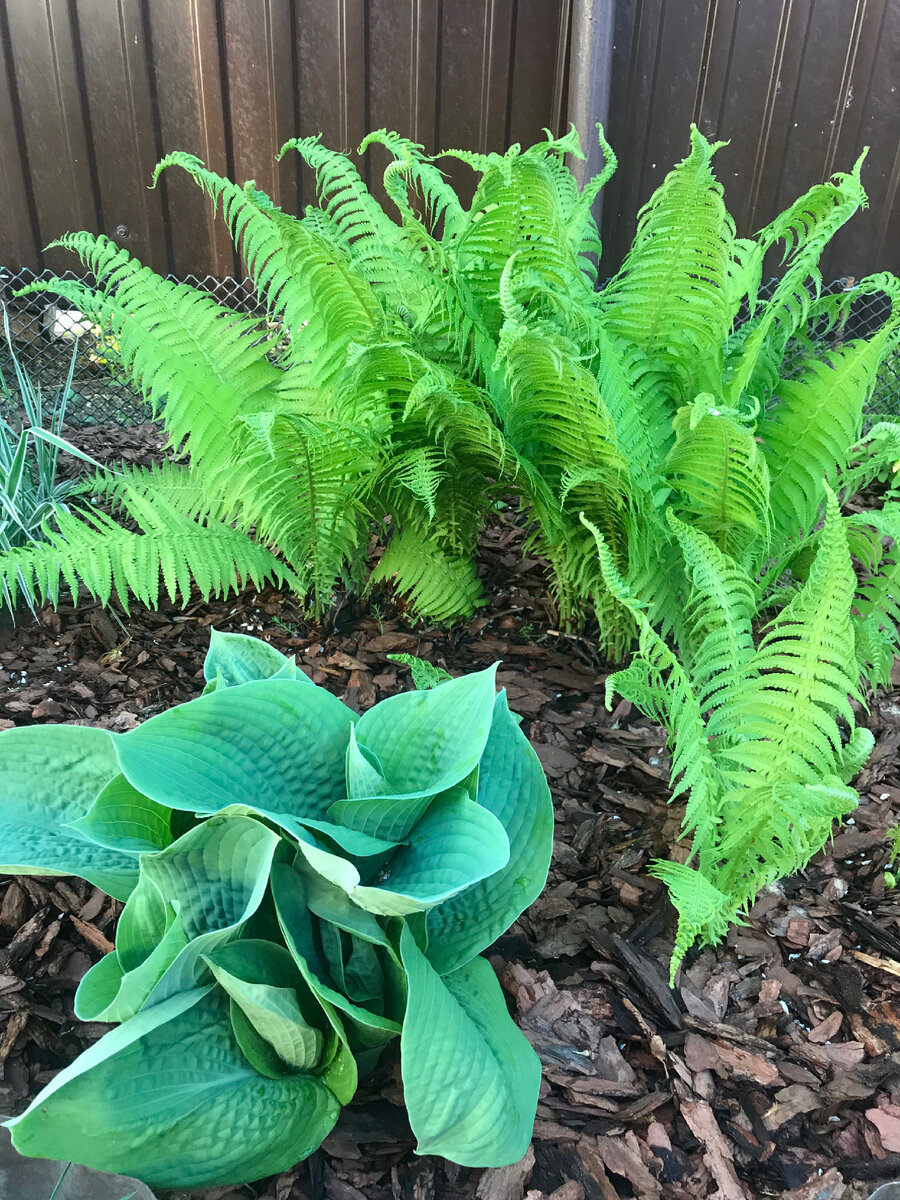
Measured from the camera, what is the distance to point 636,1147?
0.97 m

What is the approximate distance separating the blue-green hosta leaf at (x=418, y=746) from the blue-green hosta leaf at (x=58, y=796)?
0.29m

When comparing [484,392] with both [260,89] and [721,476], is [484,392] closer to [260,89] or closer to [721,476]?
[721,476]

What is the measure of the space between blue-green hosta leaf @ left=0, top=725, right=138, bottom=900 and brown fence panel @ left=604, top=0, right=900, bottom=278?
371 cm

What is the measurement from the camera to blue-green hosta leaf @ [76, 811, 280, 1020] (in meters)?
0.76

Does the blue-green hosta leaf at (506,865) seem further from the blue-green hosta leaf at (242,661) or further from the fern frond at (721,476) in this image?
the fern frond at (721,476)

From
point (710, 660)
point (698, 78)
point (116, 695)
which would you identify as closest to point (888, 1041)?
point (710, 660)

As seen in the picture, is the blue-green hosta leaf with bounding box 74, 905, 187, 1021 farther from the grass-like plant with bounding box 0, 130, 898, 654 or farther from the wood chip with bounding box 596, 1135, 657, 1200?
the grass-like plant with bounding box 0, 130, 898, 654

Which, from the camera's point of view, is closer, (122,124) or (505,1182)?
(505,1182)

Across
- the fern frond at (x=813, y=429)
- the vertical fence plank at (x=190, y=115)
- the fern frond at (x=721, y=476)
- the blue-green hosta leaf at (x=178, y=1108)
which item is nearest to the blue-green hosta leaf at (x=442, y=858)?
the blue-green hosta leaf at (x=178, y=1108)

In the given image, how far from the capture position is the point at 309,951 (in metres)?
0.88

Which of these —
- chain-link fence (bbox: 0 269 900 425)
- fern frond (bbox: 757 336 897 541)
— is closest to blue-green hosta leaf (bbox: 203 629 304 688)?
fern frond (bbox: 757 336 897 541)

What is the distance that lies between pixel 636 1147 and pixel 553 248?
138 cm

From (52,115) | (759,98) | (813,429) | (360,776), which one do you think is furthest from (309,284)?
(759,98)

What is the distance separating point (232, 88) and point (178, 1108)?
4.08 meters
